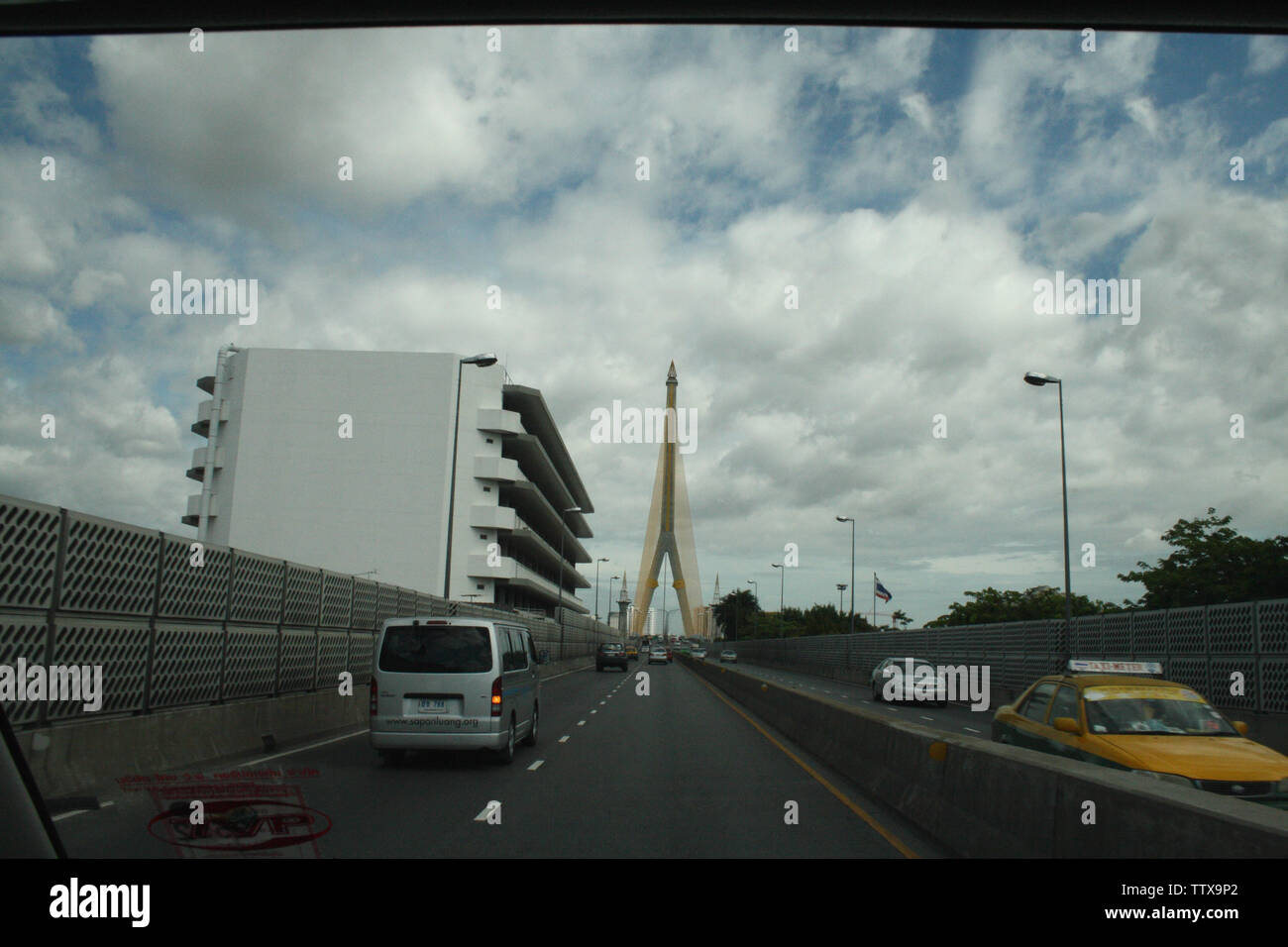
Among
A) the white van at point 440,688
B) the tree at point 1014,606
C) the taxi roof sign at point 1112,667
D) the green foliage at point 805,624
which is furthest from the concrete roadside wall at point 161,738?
the green foliage at point 805,624

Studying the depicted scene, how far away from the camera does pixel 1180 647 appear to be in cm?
2303

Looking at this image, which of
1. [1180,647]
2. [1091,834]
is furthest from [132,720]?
[1180,647]

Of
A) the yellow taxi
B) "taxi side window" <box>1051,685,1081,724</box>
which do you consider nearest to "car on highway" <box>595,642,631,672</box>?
the yellow taxi

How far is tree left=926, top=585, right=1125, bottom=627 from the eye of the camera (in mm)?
99000

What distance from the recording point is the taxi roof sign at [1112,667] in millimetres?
11336

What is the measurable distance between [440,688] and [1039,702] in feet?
25.0

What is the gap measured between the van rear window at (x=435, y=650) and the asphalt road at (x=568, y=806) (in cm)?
134

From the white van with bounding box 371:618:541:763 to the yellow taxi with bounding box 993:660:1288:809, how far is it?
666 cm

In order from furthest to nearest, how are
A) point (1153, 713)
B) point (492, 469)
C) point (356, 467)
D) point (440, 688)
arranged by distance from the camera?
point (492, 469)
point (356, 467)
point (440, 688)
point (1153, 713)

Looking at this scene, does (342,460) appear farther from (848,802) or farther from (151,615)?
(848,802)

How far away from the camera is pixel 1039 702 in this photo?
10.8 m

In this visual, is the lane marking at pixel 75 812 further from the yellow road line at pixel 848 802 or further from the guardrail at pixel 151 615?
the yellow road line at pixel 848 802

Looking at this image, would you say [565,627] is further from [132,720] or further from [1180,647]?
[132,720]

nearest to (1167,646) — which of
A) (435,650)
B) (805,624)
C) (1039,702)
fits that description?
(1039,702)
